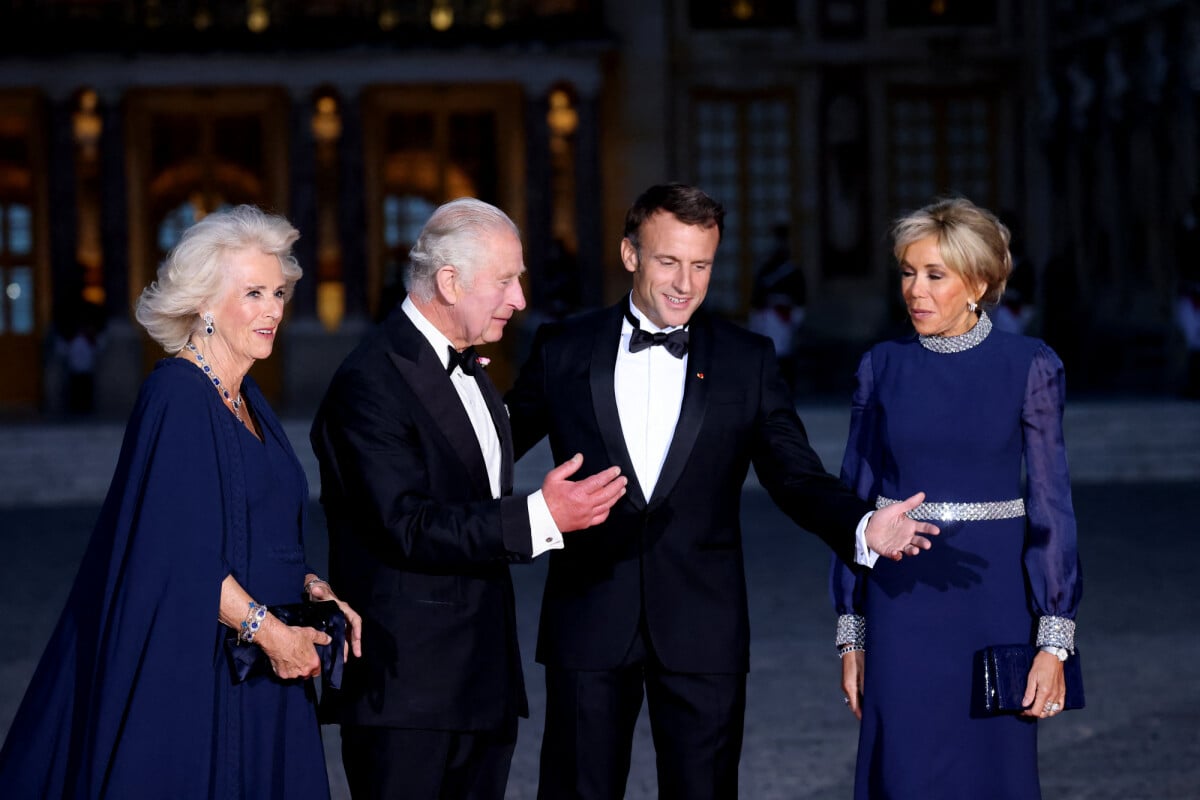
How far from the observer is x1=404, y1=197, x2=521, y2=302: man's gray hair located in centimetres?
358

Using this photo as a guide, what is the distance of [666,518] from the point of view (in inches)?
153

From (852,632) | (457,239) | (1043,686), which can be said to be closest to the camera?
(457,239)

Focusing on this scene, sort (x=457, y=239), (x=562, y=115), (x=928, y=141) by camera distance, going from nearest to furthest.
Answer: (x=457, y=239) → (x=562, y=115) → (x=928, y=141)

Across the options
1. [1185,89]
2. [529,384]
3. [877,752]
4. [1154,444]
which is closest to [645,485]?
[529,384]

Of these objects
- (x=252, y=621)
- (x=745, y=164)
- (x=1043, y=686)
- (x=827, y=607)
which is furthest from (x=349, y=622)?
(x=745, y=164)

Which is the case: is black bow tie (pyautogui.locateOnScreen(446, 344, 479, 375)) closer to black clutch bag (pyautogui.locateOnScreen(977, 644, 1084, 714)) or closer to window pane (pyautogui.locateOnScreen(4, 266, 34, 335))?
black clutch bag (pyautogui.locateOnScreen(977, 644, 1084, 714))

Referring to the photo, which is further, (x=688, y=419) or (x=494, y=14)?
(x=494, y=14)

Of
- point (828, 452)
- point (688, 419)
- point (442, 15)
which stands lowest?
point (828, 452)

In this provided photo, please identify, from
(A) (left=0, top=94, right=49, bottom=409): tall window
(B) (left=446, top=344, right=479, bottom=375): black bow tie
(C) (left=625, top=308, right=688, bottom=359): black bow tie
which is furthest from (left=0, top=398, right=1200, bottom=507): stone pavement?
(B) (left=446, top=344, right=479, bottom=375): black bow tie

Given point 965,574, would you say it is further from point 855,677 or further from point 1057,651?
point 855,677

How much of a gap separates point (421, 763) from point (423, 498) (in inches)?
21.7

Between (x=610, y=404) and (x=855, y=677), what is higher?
(x=610, y=404)

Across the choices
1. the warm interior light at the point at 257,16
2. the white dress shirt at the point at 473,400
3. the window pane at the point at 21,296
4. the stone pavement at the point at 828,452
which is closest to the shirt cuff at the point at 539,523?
the white dress shirt at the point at 473,400

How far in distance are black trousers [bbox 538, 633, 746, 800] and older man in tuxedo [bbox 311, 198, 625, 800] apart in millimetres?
207
